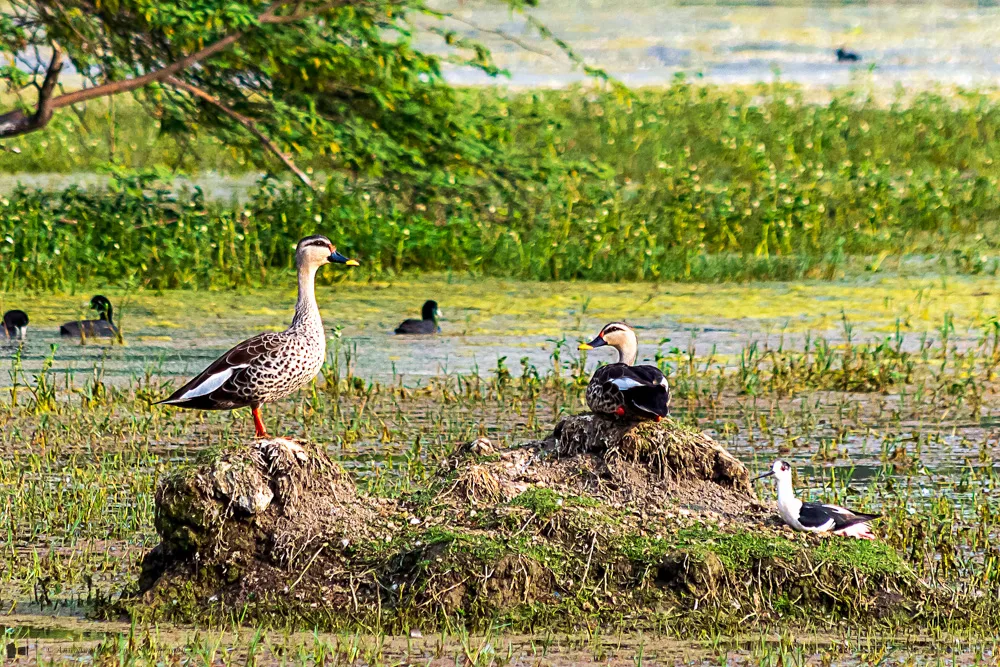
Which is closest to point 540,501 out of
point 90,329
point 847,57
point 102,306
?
point 90,329

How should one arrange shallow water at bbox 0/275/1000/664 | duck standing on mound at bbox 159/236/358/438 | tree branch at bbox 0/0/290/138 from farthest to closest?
tree branch at bbox 0/0/290/138 → shallow water at bbox 0/275/1000/664 → duck standing on mound at bbox 159/236/358/438

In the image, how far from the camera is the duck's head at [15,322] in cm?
1140

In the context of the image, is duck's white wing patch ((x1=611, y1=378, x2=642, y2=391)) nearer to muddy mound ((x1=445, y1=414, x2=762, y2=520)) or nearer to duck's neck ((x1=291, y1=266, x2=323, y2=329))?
muddy mound ((x1=445, y1=414, x2=762, y2=520))

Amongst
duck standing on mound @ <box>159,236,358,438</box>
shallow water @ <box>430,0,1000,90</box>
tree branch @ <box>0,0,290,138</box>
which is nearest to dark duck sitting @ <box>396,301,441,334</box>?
tree branch @ <box>0,0,290,138</box>

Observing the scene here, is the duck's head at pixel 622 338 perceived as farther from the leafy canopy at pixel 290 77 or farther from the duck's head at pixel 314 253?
the leafy canopy at pixel 290 77

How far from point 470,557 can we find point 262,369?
1.43 meters

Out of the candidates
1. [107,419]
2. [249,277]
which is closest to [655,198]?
[249,277]

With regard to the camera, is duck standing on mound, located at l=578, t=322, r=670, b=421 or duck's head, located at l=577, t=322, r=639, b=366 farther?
duck's head, located at l=577, t=322, r=639, b=366

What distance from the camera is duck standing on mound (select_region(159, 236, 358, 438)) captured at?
7.01 meters

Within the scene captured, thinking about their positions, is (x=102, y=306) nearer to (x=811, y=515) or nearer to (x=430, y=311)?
(x=430, y=311)

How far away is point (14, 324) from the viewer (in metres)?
11.4

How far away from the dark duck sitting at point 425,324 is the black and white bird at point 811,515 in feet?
18.0

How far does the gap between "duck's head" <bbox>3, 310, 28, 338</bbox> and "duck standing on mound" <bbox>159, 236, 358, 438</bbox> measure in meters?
4.50

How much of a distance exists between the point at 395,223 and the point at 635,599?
28.8ft
